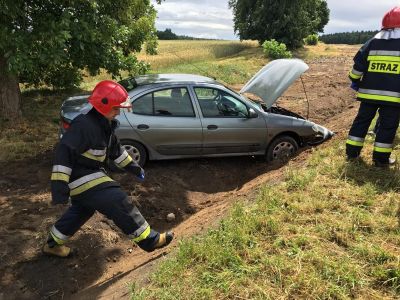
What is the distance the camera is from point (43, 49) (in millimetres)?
7836

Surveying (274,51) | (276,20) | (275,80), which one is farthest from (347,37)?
(275,80)

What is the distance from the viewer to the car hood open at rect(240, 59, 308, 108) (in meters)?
7.38

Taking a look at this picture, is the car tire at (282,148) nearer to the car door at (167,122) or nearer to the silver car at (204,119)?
the silver car at (204,119)

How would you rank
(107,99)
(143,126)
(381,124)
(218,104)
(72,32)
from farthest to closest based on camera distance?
1. (72,32)
2. (218,104)
3. (143,126)
4. (381,124)
5. (107,99)

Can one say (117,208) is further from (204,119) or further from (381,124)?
(381,124)

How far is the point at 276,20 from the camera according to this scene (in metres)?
35.2

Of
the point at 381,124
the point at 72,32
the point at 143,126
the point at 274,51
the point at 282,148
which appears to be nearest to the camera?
the point at 381,124

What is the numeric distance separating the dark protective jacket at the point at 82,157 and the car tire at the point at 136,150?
2.37 m

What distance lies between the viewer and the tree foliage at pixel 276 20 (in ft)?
113

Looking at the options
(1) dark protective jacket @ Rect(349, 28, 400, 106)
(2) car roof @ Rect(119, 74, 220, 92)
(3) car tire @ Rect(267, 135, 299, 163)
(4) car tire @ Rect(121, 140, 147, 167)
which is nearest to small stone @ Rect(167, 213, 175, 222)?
(4) car tire @ Rect(121, 140, 147, 167)

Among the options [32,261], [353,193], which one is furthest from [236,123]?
[32,261]

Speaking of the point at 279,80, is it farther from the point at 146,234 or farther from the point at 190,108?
the point at 146,234

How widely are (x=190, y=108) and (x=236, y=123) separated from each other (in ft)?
2.79

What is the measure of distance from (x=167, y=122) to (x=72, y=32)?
2.98 metres
